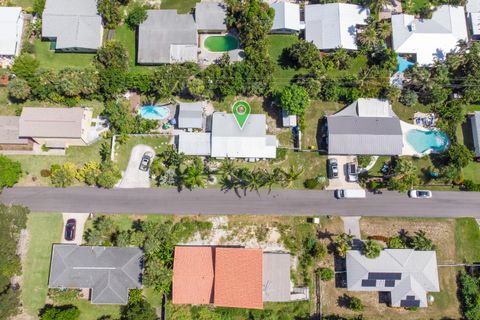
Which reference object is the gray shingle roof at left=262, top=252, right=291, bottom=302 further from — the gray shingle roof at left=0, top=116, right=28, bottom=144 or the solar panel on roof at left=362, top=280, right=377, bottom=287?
the gray shingle roof at left=0, top=116, right=28, bottom=144

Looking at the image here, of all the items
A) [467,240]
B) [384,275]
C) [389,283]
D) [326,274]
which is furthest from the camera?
[467,240]

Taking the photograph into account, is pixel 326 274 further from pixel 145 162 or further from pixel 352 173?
pixel 145 162

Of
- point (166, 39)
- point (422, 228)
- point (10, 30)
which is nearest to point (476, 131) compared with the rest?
point (422, 228)

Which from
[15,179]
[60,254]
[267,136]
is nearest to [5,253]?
[60,254]

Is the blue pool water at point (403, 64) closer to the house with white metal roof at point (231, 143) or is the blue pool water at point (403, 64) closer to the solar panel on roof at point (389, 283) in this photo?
the house with white metal roof at point (231, 143)

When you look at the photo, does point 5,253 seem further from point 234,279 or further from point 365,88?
point 365,88
